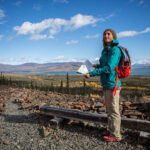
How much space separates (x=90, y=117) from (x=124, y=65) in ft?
7.47

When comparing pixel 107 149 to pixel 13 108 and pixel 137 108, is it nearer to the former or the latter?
pixel 137 108

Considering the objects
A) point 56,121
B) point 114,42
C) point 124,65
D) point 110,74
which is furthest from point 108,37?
point 56,121

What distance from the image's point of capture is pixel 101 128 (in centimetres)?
735

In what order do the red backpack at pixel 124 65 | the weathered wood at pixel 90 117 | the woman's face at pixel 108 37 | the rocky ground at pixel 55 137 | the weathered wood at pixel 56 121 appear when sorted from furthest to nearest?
the weathered wood at pixel 56 121 < the weathered wood at pixel 90 117 < the rocky ground at pixel 55 137 < the woman's face at pixel 108 37 < the red backpack at pixel 124 65

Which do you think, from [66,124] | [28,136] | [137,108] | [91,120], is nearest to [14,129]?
[28,136]

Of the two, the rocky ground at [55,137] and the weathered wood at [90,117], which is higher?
the weathered wood at [90,117]

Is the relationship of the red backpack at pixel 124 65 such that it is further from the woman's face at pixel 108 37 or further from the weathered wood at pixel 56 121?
the weathered wood at pixel 56 121

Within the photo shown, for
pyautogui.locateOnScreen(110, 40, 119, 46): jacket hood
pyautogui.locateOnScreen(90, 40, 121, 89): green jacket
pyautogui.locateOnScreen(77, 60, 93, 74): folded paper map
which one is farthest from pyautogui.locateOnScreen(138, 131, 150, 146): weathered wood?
pyautogui.locateOnScreen(110, 40, 119, 46): jacket hood

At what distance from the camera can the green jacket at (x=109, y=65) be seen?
224 inches

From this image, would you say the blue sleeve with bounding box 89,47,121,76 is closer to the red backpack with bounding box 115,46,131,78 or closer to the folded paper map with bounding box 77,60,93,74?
the red backpack with bounding box 115,46,131,78

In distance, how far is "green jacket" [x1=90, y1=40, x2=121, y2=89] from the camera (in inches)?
224

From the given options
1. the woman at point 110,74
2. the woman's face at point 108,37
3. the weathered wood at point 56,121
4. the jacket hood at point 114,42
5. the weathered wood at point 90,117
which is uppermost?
the woman's face at point 108,37

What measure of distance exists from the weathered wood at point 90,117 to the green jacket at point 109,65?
4.30 ft

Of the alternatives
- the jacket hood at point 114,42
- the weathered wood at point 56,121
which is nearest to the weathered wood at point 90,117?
the weathered wood at point 56,121
